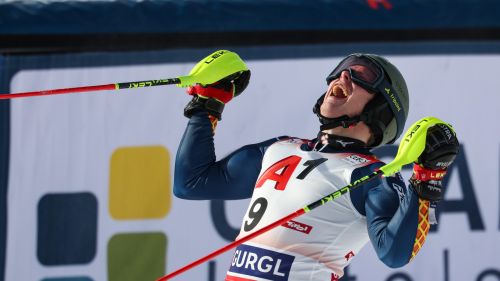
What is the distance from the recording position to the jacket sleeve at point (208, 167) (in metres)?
2.69

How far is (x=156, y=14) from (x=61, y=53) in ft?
1.27

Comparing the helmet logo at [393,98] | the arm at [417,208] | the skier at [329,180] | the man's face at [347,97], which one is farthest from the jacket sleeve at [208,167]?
the arm at [417,208]

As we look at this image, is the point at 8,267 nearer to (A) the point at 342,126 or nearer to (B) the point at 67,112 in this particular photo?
(B) the point at 67,112

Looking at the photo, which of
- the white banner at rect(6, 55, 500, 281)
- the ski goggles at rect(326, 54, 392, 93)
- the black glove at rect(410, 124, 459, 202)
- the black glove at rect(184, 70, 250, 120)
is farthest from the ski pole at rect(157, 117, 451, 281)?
the white banner at rect(6, 55, 500, 281)

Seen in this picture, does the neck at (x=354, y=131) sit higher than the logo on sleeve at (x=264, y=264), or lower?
higher

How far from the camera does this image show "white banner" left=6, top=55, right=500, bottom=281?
346 cm

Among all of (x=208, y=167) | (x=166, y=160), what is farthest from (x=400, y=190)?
(x=166, y=160)

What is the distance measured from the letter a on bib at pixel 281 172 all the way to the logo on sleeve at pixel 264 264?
0.18 meters

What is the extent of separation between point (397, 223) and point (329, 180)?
273 mm

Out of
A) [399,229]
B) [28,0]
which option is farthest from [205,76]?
[28,0]

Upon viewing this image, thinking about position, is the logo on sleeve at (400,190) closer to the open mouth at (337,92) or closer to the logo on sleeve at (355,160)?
the logo on sleeve at (355,160)

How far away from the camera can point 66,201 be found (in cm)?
356

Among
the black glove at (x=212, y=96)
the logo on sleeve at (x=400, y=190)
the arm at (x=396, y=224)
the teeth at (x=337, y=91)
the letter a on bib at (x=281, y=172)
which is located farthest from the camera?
the black glove at (x=212, y=96)

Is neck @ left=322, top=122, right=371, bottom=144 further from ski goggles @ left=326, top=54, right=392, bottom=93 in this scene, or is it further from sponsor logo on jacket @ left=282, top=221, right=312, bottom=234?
sponsor logo on jacket @ left=282, top=221, right=312, bottom=234
